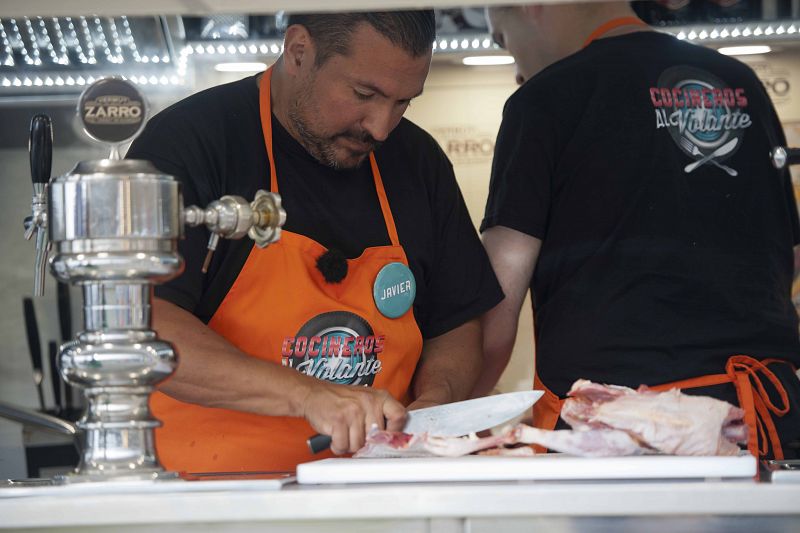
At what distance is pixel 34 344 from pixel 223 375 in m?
1.56

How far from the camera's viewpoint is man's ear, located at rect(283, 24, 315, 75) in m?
1.77

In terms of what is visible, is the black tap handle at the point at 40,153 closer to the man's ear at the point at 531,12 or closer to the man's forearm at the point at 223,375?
the man's forearm at the point at 223,375

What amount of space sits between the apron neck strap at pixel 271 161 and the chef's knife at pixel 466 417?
19.6 inches

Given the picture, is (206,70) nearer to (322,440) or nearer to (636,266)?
(636,266)

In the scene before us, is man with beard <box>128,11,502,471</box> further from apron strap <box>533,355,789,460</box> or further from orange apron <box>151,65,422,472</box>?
apron strap <box>533,355,789,460</box>

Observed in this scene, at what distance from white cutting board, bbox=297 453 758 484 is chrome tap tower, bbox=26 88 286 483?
173 millimetres

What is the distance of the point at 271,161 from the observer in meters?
1.68

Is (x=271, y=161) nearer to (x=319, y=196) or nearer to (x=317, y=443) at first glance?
(x=319, y=196)

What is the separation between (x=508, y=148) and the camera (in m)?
1.87

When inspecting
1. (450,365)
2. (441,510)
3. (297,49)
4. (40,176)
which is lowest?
(441,510)

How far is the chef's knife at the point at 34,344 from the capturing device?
282 centimetres

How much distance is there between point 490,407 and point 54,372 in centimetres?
189

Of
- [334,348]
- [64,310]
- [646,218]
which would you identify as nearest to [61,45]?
[64,310]

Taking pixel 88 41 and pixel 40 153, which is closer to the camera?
pixel 40 153
